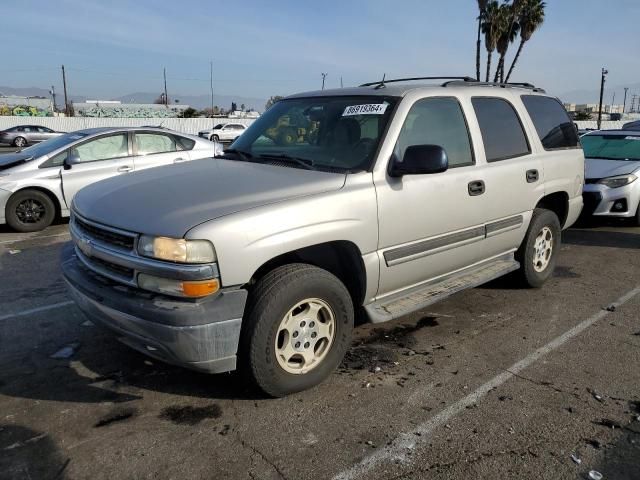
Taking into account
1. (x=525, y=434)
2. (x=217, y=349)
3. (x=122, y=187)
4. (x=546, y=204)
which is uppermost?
(x=122, y=187)

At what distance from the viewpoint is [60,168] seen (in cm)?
802

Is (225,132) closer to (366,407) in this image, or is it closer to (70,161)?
(70,161)

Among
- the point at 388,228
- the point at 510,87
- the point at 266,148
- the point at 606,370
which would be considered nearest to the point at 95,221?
the point at 266,148

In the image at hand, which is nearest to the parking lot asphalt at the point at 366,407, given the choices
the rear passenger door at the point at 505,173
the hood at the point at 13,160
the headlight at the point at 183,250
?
the rear passenger door at the point at 505,173

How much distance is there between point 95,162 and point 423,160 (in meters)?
6.29

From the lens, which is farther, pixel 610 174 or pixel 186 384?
pixel 610 174

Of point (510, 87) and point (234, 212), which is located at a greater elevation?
point (510, 87)

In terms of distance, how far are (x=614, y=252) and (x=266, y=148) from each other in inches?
202

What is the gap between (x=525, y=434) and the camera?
292 centimetres

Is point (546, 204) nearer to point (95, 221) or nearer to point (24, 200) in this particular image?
point (95, 221)

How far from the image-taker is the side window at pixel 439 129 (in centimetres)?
379

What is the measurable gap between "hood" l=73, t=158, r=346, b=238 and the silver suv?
14 mm

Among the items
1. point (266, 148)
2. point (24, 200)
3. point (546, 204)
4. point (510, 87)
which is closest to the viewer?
point (266, 148)

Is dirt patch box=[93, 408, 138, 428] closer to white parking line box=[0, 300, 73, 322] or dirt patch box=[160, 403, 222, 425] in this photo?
dirt patch box=[160, 403, 222, 425]
